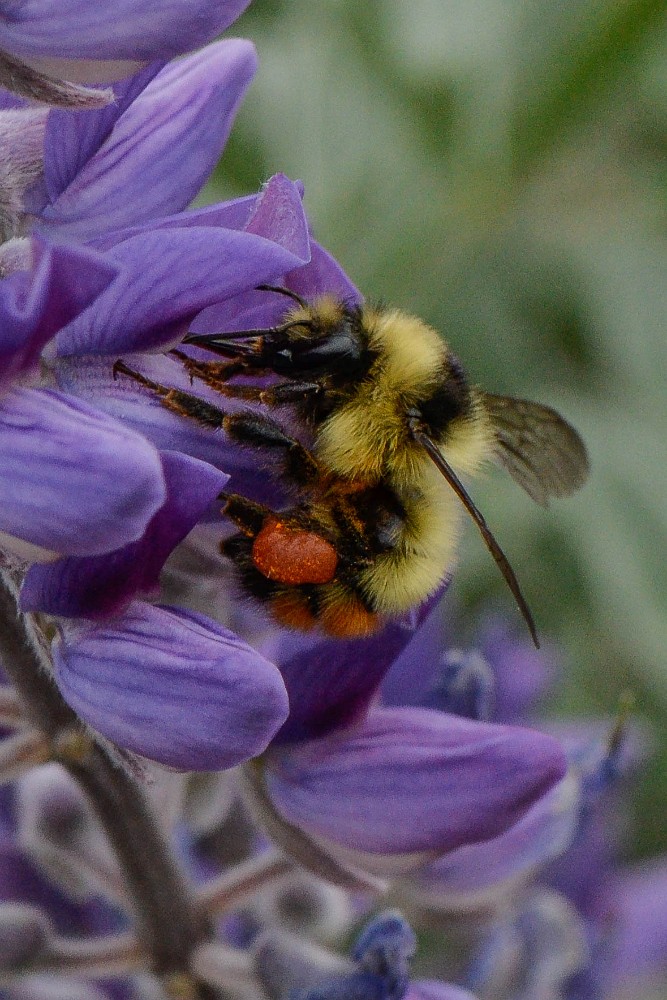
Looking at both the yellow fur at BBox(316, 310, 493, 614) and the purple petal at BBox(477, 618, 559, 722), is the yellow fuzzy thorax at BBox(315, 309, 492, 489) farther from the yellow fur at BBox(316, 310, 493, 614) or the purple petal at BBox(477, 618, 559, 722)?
the purple petal at BBox(477, 618, 559, 722)

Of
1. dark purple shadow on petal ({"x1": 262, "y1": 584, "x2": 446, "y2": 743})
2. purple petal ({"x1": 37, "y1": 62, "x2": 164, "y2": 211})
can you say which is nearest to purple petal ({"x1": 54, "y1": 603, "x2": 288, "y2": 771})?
dark purple shadow on petal ({"x1": 262, "y1": 584, "x2": 446, "y2": 743})

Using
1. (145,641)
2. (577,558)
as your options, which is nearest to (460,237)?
(577,558)

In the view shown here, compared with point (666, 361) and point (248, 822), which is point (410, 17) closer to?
point (666, 361)

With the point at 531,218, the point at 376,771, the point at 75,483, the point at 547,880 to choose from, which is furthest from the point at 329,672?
the point at 531,218

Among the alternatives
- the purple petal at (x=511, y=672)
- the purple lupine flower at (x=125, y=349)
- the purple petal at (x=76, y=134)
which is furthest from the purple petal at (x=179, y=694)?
the purple petal at (x=511, y=672)

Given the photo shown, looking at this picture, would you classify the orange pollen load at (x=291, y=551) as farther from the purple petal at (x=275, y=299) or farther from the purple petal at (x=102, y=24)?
the purple petal at (x=102, y=24)

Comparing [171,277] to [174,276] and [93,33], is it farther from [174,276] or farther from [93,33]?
[93,33]
